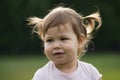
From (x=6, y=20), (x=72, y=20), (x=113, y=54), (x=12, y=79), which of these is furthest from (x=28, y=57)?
(x=72, y=20)

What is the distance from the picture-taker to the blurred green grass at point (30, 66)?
15.7 meters

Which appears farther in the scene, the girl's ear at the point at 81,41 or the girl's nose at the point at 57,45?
the girl's ear at the point at 81,41

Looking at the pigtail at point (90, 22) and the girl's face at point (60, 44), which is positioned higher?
the pigtail at point (90, 22)

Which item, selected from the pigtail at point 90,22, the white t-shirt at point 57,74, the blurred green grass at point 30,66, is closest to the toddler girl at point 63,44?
the white t-shirt at point 57,74

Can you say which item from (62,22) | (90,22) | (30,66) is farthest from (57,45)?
(30,66)

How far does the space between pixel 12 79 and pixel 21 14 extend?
8.17 meters

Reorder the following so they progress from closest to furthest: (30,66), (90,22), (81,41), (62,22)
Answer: (62,22) < (81,41) < (90,22) < (30,66)

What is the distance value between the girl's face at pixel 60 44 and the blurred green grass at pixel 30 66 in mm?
8856

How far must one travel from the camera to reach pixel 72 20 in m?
5.71

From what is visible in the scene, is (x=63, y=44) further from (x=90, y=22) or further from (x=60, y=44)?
(x=90, y=22)

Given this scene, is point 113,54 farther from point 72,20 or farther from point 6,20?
point 72,20

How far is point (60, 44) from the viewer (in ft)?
18.0

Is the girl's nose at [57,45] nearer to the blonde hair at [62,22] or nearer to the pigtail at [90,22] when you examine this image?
the blonde hair at [62,22]

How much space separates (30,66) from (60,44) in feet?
44.5
